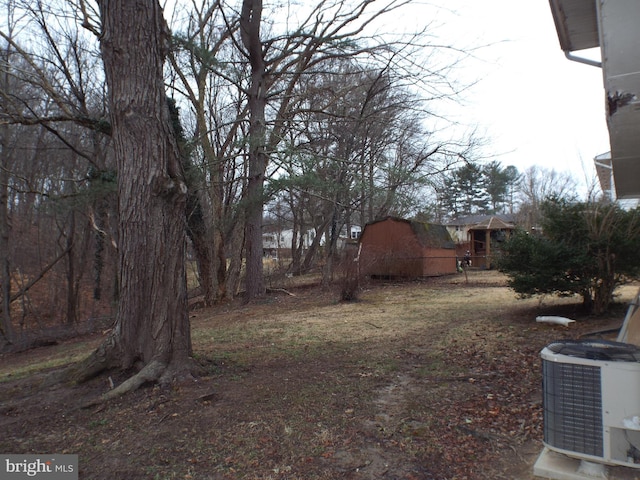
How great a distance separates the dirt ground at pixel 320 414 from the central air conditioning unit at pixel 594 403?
45 centimetres

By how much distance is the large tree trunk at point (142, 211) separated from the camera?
15.6 feet

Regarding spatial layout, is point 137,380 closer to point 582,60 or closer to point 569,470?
point 569,470

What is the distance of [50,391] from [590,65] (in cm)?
654

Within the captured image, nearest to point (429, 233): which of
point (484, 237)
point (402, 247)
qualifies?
point (402, 247)

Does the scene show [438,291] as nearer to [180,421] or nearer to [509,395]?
[509,395]

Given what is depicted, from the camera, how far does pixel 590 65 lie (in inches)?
189

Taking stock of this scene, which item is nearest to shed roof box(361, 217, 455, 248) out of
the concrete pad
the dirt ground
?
the dirt ground

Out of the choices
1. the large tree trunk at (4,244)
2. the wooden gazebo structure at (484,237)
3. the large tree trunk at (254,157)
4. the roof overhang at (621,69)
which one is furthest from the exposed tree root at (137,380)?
the wooden gazebo structure at (484,237)

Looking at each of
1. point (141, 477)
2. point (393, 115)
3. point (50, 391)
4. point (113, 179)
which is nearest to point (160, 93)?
point (50, 391)

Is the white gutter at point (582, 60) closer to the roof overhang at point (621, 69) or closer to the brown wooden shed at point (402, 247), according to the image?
the roof overhang at point (621, 69)

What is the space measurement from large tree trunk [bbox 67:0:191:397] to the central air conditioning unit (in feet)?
11.5

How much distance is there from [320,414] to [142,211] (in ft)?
8.99

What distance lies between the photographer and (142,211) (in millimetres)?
4777

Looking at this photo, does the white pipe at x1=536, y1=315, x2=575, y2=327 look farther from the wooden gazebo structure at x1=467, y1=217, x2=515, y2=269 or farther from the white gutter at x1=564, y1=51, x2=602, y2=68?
the wooden gazebo structure at x1=467, y1=217, x2=515, y2=269
